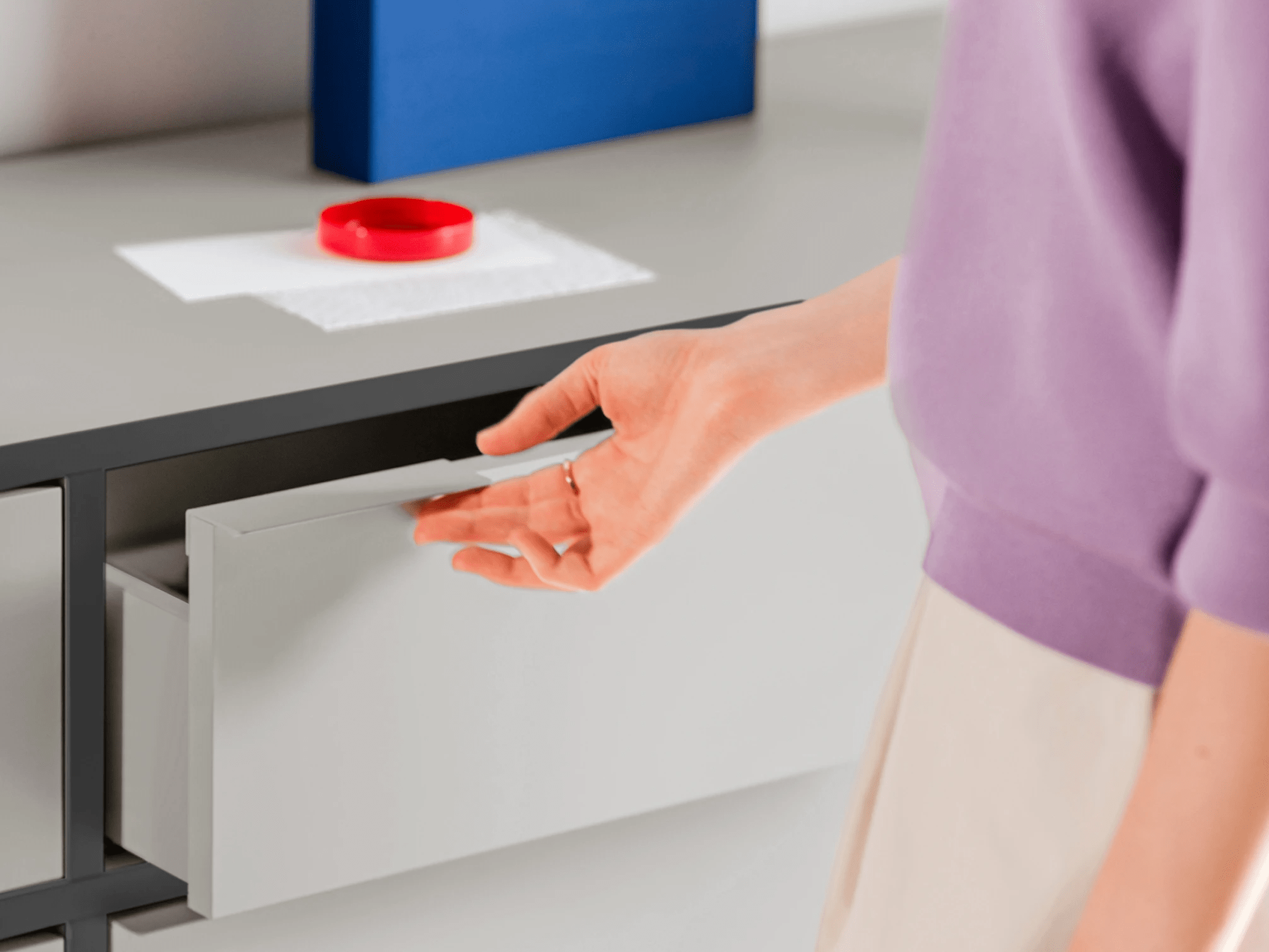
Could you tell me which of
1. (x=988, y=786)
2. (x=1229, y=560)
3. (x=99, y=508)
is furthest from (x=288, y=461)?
(x=1229, y=560)

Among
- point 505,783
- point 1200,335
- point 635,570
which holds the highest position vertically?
point 1200,335

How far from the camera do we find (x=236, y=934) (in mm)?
821

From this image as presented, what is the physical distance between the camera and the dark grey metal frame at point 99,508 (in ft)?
2.29

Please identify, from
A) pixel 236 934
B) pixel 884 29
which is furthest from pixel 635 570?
pixel 884 29

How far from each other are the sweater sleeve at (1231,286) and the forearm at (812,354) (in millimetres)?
249

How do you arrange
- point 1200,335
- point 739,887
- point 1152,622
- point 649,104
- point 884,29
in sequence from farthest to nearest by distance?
point 884,29 → point 649,104 → point 739,887 → point 1152,622 → point 1200,335

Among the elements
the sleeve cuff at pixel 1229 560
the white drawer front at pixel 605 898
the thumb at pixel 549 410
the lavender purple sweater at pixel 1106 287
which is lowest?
the white drawer front at pixel 605 898

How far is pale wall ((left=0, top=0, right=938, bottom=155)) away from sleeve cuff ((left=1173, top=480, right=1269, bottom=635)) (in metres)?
0.95

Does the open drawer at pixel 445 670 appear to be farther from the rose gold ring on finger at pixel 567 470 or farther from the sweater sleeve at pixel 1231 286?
the sweater sleeve at pixel 1231 286

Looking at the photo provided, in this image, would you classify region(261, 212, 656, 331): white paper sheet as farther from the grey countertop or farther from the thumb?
the thumb

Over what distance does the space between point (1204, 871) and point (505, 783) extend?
408mm

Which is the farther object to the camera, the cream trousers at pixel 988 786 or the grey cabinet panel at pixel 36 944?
the grey cabinet panel at pixel 36 944

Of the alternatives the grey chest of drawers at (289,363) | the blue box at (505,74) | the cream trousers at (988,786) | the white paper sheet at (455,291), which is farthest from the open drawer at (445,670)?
the blue box at (505,74)

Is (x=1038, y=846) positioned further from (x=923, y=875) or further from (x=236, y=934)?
(x=236, y=934)
